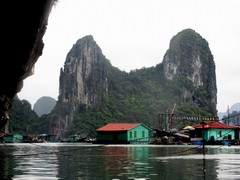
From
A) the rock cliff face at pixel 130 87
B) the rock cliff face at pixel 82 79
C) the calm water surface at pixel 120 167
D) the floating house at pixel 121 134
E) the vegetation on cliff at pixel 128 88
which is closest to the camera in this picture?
the calm water surface at pixel 120 167

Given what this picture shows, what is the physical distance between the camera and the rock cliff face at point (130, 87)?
15650 cm

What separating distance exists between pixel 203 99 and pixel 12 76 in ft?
502

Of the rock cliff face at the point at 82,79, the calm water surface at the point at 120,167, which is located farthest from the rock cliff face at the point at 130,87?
the calm water surface at the point at 120,167

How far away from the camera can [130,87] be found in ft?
554

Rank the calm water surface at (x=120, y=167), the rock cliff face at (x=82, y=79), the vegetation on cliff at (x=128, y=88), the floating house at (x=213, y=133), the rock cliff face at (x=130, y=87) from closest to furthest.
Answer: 1. the calm water surface at (x=120, y=167)
2. the floating house at (x=213, y=133)
3. the vegetation on cliff at (x=128, y=88)
4. the rock cliff face at (x=130, y=87)
5. the rock cliff face at (x=82, y=79)

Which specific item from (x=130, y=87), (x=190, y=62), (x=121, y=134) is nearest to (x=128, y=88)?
(x=130, y=87)

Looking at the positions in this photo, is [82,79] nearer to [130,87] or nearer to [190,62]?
[130,87]

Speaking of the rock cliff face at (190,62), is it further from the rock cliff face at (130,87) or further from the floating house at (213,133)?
the floating house at (213,133)

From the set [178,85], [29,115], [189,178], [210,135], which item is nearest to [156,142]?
[210,135]

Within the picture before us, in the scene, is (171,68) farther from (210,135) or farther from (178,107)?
(210,135)

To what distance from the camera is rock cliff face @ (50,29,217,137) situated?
156500 mm

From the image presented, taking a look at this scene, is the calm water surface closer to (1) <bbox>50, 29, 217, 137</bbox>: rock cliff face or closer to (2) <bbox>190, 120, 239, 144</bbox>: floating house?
(2) <bbox>190, 120, 239, 144</bbox>: floating house

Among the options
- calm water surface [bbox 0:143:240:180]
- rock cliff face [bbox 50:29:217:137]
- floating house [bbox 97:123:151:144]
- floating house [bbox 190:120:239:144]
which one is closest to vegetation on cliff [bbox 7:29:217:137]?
rock cliff face [bbox 50:29:217:137]

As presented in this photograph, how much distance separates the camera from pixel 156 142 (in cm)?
7119
